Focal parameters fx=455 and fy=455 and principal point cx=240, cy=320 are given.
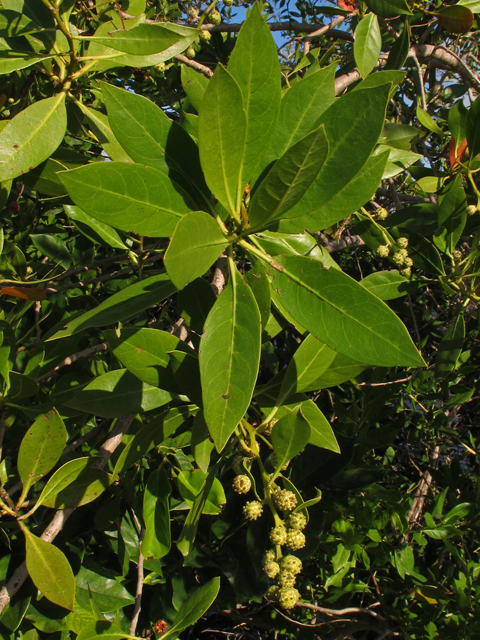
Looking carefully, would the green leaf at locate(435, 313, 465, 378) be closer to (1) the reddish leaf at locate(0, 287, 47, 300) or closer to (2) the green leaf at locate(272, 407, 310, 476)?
(2) the green leaf at locate(272, 407, 310, 476)

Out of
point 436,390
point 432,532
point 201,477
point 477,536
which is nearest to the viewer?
point 201,477

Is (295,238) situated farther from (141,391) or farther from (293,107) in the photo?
(141,391)

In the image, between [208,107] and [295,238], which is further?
[295,238]

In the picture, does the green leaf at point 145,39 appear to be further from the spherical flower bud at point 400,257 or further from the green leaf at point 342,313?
the spherical flower bud at point 400,257

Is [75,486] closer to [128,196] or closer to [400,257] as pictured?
[128,196]

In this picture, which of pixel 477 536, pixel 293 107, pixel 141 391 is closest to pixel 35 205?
pixel 141 391

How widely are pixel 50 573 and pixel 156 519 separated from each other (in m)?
0.30

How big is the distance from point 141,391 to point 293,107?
2.28 ft

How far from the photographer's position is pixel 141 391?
1.07 meters

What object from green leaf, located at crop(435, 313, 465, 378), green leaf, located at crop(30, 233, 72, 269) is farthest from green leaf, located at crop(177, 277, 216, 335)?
green leaf, located at crop(435, 313, 465, 378)

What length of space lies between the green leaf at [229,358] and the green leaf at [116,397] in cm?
38

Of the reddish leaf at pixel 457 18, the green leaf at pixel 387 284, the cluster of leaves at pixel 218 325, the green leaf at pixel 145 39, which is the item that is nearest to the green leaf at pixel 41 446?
the cluster of leaves at pixel 218 325

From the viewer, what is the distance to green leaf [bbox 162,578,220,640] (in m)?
1.03

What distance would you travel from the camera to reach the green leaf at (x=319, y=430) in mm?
1056
